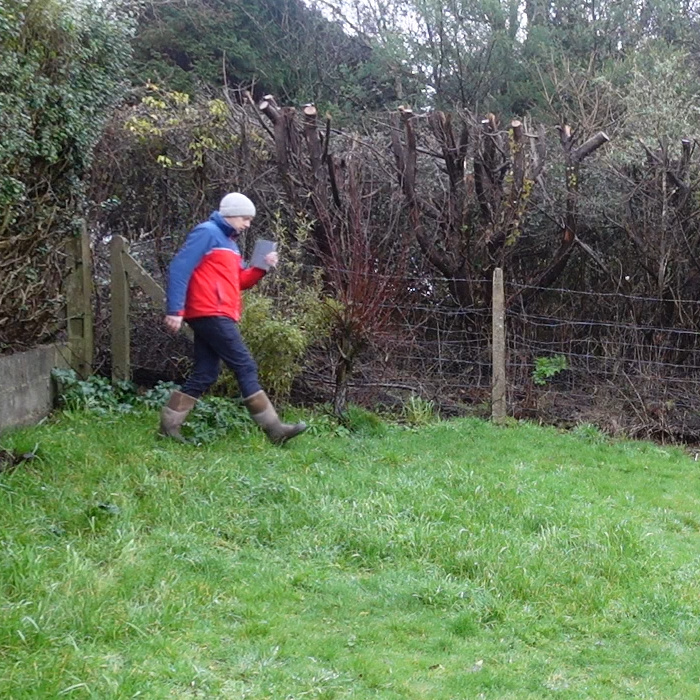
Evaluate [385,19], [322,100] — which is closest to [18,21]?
[322,100]

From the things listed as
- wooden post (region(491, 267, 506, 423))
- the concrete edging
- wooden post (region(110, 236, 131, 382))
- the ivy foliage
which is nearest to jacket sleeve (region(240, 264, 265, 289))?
wooden post (region(110, 236, 131, 382))

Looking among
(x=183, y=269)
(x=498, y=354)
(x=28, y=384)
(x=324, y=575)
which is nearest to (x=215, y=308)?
(x=183, y=269)

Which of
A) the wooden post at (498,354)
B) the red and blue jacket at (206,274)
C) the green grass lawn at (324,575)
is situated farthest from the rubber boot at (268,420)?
the wooden post at (498,354)

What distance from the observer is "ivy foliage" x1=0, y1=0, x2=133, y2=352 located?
6.18 m

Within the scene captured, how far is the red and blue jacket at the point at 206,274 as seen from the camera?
20.9 ft

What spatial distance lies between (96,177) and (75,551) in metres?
5.49

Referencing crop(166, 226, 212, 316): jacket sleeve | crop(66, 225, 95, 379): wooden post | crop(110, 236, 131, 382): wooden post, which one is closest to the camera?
crop(166, 226, 212, 316): jacket sleeve

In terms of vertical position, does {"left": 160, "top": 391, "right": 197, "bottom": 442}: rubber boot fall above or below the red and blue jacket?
below

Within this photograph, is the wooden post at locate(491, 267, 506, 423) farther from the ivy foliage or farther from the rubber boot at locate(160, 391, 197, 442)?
the ivy foliage

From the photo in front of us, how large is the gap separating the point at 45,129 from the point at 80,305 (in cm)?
167

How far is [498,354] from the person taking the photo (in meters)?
9.23

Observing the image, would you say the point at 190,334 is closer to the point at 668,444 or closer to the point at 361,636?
the point at 361,636

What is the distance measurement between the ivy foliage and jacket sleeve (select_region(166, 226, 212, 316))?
1266mm

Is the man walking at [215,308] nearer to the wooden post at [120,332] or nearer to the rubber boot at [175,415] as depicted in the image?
the rubber boot at [175,415]
